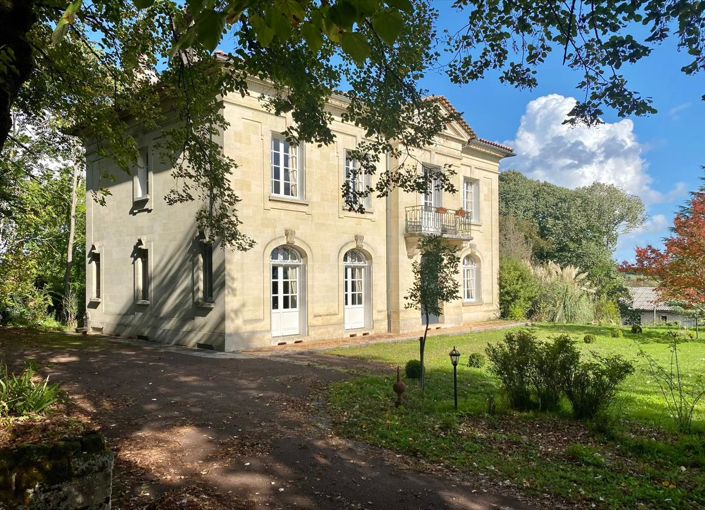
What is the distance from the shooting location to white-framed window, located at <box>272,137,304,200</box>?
1478 cm

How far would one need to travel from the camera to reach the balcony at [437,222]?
707 inches

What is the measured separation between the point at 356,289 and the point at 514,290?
10.2 m

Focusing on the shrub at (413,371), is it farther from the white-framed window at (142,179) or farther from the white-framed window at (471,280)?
the white-framed window at (471,280)

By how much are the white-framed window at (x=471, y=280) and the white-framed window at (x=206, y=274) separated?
12.1 meters

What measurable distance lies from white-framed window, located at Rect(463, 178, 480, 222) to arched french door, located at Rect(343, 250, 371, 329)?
722 centimetres

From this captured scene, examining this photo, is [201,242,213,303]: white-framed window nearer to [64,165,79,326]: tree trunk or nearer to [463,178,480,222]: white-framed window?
[64,165,79,326]: tree trunk

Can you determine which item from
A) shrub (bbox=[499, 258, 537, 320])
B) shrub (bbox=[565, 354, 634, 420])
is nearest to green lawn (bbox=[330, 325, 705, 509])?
shrub (bbox=[565, 354, 634, 420])

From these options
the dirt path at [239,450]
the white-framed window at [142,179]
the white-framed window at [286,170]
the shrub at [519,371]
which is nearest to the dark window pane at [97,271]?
the white-framed window at [142,179]

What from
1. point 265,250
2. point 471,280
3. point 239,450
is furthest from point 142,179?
point 471,280

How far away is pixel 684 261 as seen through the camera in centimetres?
1515

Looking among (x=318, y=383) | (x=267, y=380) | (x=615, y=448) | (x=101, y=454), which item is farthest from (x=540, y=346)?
(x=101, y=454)

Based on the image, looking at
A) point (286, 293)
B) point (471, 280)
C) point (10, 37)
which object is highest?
point (10, 37)

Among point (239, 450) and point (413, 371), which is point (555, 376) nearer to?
point (413, 371)

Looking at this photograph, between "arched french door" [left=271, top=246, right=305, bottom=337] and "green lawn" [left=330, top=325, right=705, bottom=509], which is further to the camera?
"arched french door" [left=271, top=246, right=305, bottom=337]
